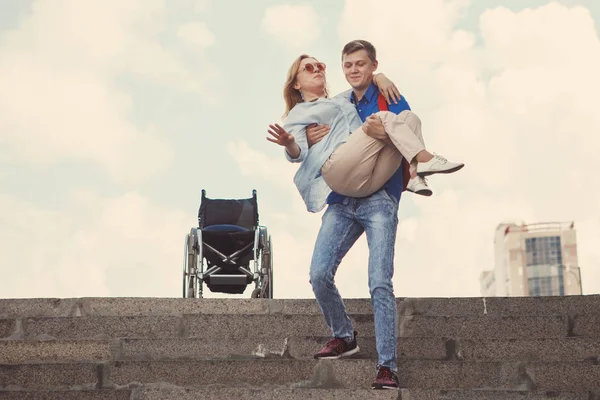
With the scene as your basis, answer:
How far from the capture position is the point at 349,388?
17.4 ft

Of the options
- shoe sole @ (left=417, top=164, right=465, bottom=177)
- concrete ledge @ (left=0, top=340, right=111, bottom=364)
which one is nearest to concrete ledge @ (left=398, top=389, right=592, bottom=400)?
shoe sole @ (left=417, top=164, right=465, bottom=177)

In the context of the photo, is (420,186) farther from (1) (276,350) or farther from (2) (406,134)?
(1) (276,350)

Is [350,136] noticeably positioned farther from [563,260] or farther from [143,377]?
[563,260]

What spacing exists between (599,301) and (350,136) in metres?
2.39

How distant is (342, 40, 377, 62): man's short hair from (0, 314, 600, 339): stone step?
5.92 ft

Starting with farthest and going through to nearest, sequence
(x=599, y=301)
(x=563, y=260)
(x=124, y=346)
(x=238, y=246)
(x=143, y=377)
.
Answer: (x=563, y=260) → (x=238, y=246) → (x=599, y=301) → (x=124, y=346) → (x=143, y=377)

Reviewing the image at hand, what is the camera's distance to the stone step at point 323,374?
18.1 ft

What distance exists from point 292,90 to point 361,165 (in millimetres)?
681

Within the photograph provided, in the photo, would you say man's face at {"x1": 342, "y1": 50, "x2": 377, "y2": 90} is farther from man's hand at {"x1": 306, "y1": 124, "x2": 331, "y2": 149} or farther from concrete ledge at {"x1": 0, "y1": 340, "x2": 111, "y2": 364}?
concrete ledge at {"x1": 0, "y1": 340, "x2": 111, "y2": 364}

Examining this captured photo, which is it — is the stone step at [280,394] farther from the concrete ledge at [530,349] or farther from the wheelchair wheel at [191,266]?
the wheelchair wheel at [191,266]

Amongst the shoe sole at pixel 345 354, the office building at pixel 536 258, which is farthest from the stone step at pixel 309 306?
the office building at pixel 536 258

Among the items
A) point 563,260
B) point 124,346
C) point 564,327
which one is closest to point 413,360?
point 564,327

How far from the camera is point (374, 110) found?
5383 mm

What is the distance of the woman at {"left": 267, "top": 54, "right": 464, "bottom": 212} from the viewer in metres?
5.12
